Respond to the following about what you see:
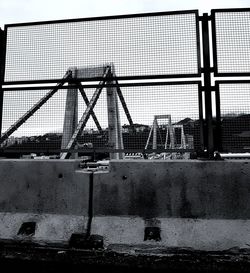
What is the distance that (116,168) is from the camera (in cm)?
348

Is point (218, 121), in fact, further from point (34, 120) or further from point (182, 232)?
point (34, 120)

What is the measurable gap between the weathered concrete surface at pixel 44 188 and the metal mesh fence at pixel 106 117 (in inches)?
21.2

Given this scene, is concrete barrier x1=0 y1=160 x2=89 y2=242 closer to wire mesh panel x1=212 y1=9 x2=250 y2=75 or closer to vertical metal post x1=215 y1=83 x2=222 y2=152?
vertical metal post x1=215 y1=83 x2=222 y2=152

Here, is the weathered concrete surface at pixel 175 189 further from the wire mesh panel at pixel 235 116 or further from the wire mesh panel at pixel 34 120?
the wire mesh panel at pixel 34 120

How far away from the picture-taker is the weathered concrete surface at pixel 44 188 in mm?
3471

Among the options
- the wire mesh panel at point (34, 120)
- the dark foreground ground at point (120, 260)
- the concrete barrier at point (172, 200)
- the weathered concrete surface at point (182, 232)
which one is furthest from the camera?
the wire mesh panel at point (34, 120)

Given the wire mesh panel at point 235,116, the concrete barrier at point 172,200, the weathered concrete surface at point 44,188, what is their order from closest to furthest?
1. the concrete barrier at point 172,200
2. the weathered concrete surface at point 44,188
3. the wire mesh panel at point 235,116

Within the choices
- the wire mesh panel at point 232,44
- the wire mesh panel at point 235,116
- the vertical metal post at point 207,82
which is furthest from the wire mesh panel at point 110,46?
the wire mesh panel at point 235,116

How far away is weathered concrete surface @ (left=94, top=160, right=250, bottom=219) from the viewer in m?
3.27

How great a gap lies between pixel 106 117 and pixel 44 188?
121 centimetres

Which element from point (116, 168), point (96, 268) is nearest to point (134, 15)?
point (116, 168)

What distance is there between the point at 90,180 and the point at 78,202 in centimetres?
28

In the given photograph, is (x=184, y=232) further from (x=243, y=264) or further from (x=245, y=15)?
(x=245, y=15)

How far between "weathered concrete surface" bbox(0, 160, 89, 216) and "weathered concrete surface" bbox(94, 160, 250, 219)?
220 mm
